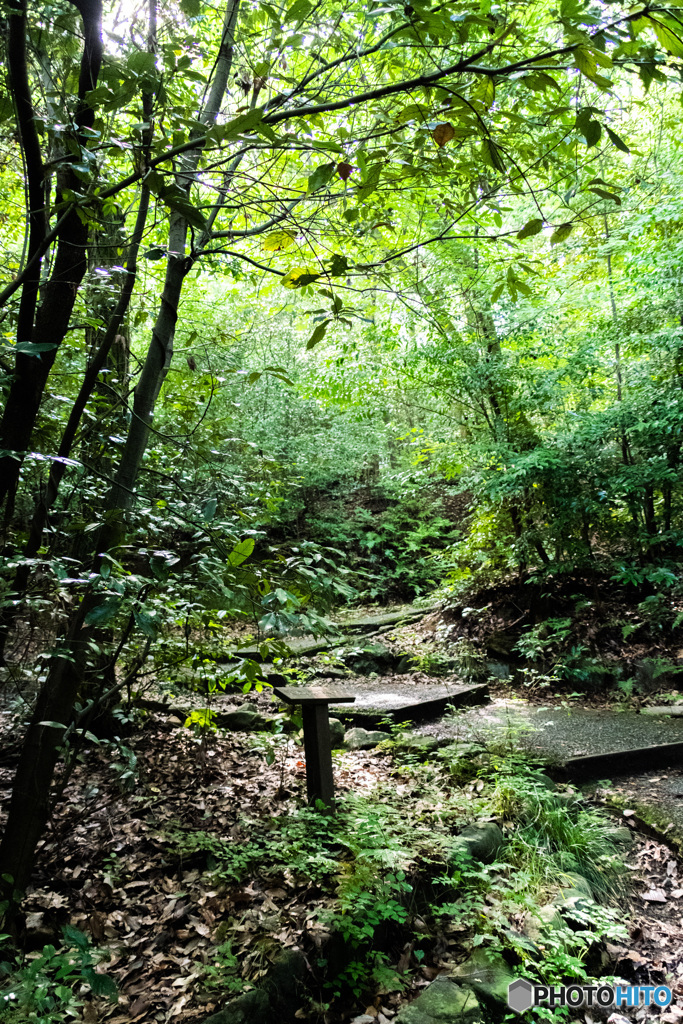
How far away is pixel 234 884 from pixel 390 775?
154cm

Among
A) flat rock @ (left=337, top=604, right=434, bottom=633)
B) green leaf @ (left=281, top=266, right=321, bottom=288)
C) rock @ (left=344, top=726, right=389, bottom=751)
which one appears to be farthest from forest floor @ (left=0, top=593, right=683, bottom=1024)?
flat rock @ (left=337, top=604, right=434, bottom=633)

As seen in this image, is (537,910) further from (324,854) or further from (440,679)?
(440,679)

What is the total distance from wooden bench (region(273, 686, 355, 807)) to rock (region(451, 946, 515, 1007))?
105 centimetres

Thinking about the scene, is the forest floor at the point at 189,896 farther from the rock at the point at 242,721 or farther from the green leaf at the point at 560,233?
the green leaf at the point at 560,233

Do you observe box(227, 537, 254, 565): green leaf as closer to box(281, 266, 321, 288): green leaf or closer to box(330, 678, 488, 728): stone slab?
box(281, 266, 321, 288): green leaf

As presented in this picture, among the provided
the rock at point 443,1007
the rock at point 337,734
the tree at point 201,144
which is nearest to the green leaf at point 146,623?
the tree at point 201,144

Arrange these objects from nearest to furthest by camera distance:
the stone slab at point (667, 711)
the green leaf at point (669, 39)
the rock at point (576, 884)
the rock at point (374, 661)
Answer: the green leaf at point (669, 39), the rock at point (576, 884), the stone slab at point (667, 711), the rock at point (374, 661)

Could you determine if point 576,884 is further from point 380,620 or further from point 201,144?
point 380,620

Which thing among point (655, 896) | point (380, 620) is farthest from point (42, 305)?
point (380, 620)

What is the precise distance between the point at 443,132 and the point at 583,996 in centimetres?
320

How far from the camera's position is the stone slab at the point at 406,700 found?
5234 millimetres

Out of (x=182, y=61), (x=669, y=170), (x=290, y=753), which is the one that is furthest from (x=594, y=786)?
(x=669, y=170)

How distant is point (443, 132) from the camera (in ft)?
4.83

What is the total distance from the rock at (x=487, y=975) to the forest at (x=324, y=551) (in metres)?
0.01
